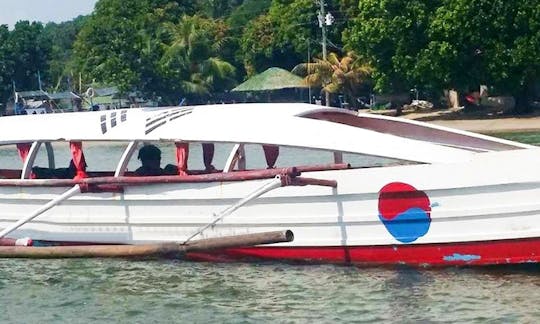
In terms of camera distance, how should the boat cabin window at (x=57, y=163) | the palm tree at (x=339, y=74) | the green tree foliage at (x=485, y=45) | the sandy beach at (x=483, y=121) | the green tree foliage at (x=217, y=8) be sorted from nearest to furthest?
the boat cabin window at (x=57, y=163)
the sandy beach at (x=483, y=121)
the green tree foliage at (x=485, y=45)
the palm tree at (x=339, y=74)
the green tree foliage at (x=217, y=8)

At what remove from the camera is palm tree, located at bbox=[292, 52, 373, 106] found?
2345 inches

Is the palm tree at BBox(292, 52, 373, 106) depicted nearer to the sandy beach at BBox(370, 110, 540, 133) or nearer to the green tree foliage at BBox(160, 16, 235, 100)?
the sandy beach at BBox(370, 110, 540, 133)

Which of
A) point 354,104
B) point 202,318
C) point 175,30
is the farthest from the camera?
point 175,30

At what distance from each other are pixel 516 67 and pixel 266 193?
33.0 metres

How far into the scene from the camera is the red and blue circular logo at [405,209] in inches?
535

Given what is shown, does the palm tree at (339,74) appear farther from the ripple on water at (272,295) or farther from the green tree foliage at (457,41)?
the ripple on water at (272,295)

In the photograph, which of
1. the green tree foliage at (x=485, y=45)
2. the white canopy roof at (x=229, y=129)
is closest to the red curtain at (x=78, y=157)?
the white canopy roof at (x=229, y=129)

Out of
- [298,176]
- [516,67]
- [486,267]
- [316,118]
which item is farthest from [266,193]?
[516,67]

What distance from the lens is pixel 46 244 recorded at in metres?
16.3

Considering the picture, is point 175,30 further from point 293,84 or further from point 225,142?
point 225,142

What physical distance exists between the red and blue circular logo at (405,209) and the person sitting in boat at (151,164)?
11.9 feet

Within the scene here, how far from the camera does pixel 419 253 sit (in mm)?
13992

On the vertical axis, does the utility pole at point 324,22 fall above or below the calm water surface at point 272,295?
above

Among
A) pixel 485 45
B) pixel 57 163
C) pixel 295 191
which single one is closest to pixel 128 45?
pixel 485 45
